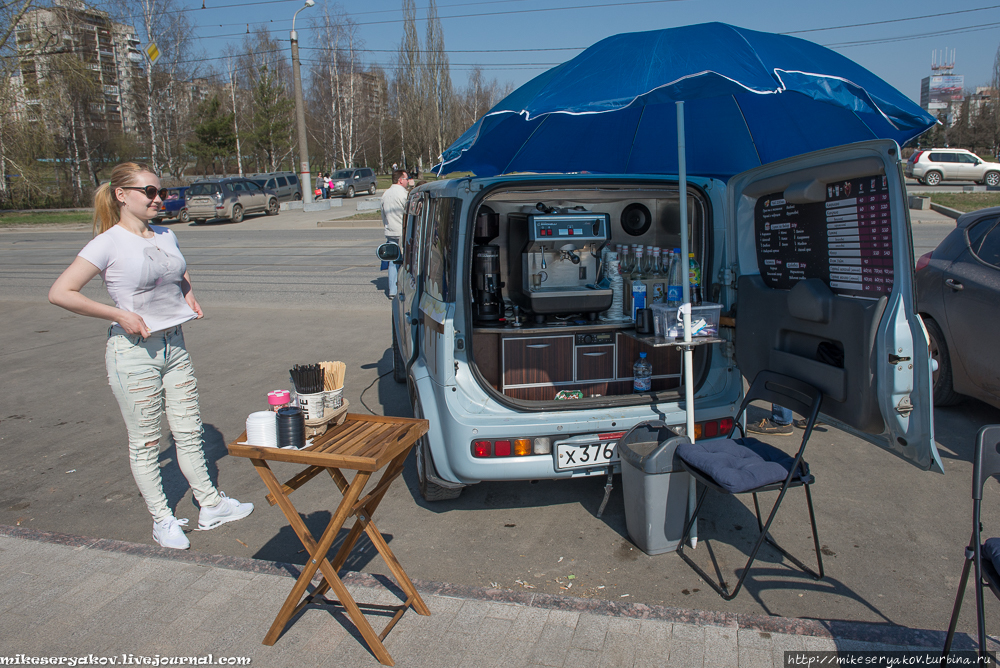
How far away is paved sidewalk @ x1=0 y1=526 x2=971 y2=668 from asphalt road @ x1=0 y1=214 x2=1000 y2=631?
9.7 inches

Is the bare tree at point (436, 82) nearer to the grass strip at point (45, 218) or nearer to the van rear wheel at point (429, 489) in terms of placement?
the grass strip at point (45, 218)

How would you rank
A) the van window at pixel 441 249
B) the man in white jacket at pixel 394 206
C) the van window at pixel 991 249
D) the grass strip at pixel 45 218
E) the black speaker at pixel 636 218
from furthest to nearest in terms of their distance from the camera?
the grass strip at pixel 45 218
the man in white jacket at pixel 394 206
the van window at pixel 991 249
the black speaker at pixel 636 218
the van window at pixel 441 249

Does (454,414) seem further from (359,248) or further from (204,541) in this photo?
(359,248)

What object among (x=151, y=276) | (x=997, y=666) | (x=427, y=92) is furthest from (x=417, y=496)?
(x=427, y=92)

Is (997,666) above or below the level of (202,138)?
below

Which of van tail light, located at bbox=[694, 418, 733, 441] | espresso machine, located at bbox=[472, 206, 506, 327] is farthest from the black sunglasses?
van tail light, located at bbox=[694, 418, 733, 441]

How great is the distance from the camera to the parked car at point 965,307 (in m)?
4.40

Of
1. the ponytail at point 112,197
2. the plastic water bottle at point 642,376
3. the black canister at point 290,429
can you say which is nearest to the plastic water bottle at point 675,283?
the plastic water bottle at point 642,376

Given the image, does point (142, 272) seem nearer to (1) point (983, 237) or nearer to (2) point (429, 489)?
(2) point (429, 489)

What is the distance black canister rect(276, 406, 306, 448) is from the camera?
2.55m

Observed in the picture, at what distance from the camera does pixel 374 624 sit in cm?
271

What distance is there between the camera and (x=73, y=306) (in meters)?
3.05

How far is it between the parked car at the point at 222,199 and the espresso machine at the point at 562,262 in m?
23.5

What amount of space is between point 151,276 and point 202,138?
39.4 metres
